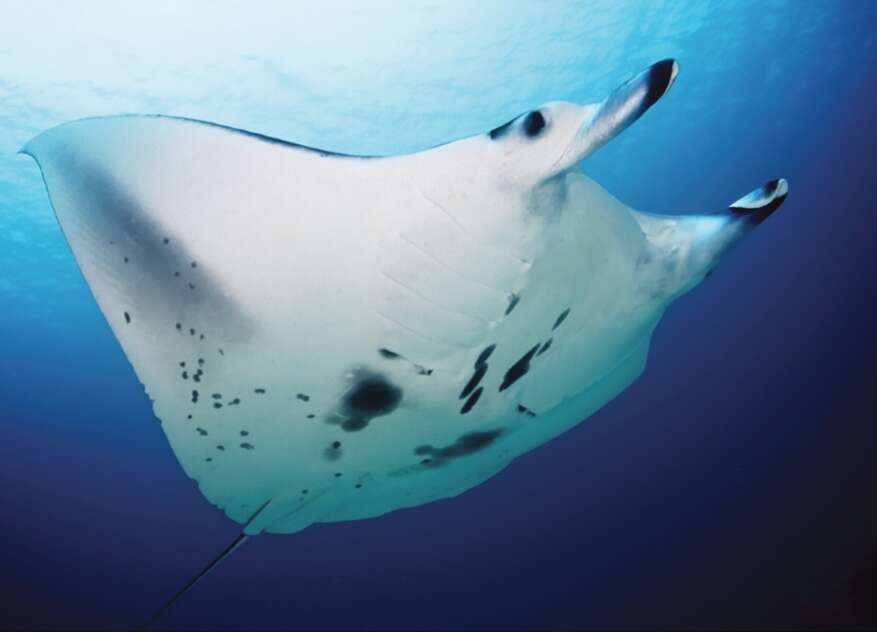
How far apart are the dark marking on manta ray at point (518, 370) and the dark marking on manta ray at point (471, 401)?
0.24 ft

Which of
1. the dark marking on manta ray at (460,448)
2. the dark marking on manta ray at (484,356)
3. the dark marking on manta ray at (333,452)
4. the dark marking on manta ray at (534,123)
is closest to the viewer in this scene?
the dark marking on manta ray at (534,123)

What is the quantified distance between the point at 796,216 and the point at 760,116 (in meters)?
1.79

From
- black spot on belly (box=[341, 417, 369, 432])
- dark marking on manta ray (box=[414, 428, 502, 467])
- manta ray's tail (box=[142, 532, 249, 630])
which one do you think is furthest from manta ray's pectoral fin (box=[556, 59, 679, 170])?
manta ray's tail (box=[142, 532, 249, 630])

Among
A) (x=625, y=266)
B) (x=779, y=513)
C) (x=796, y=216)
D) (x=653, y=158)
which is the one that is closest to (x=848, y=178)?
(x=796, y=216)

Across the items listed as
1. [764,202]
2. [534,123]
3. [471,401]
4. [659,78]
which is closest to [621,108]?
[659,78]

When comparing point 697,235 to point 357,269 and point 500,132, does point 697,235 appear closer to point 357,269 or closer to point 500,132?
point 500,132

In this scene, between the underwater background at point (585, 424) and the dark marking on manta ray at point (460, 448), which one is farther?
the underwater background at point (585, 424)

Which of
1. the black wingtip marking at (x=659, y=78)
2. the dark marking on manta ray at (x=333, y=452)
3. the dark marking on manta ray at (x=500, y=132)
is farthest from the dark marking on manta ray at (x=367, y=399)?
the black wingtip marking at (x=659, y=78)

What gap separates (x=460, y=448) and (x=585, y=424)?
901 cm

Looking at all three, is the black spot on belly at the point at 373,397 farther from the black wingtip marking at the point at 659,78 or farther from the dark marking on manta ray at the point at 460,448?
the black wingtip marking at the point at 659,78

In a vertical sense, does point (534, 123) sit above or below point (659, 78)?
below

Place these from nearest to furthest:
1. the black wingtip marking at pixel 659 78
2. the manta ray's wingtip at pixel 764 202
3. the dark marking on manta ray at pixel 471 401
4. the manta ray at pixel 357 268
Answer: the black wingtip marking at pixel 659 78 < the manta ray at pixel 357 268 < the manta ray's wingtip at pixel 764 202 < the dark marking on manta ray at pixel 471 401

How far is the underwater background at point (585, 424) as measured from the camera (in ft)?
20.6

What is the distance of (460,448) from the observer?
210 cm
